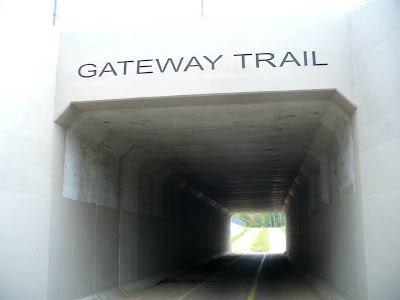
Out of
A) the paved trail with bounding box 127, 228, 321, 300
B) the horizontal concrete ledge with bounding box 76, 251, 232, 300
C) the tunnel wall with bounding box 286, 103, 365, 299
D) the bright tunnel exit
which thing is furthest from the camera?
the bright tunnel exit

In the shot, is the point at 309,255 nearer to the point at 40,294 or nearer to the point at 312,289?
the point at 312,289

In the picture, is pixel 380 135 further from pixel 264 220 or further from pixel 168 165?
pixel 264 220

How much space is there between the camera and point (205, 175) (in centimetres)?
2073

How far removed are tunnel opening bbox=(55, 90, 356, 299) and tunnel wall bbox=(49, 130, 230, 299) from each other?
30 millimetres

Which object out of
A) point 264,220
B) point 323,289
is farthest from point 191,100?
point 264,220

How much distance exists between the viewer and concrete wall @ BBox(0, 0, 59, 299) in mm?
8625

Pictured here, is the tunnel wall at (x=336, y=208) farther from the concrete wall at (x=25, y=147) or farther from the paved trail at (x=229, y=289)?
the concrete wall at (x=25, y=147)

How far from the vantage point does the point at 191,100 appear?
9812mm

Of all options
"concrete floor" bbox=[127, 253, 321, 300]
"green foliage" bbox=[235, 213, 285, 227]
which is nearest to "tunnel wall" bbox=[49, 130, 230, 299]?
"concrete floor" bbox=[127, 253, 321, 300]

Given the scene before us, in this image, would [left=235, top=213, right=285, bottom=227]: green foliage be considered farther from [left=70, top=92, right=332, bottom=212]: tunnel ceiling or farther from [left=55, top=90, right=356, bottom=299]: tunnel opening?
[left=70, top=92, right=332, bottom=212]: tunnel ceiling

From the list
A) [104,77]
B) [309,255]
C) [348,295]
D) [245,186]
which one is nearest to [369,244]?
[348,295]

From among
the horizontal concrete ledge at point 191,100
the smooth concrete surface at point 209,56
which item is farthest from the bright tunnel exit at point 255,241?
the smooth concrete surface at point 209,56

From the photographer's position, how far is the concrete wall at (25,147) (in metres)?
8.62

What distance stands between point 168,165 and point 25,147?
854cm
